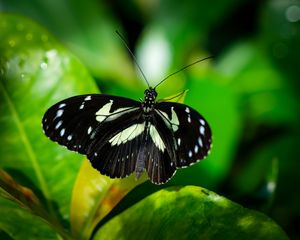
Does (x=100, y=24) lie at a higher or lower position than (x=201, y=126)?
higher

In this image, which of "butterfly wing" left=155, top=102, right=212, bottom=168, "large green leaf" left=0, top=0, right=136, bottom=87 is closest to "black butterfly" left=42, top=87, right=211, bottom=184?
"butterfly wing" left=155, top=102, right=212, bottom=168

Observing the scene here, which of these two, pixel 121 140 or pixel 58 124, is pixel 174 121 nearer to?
pixel 121 140

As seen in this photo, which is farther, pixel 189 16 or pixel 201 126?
pixel 189 16

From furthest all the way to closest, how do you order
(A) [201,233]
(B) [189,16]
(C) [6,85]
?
(B) [189,16] → (C) [6,85] → (A) [201,233]

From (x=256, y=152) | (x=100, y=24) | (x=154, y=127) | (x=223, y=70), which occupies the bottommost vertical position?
(x=256, y=152)

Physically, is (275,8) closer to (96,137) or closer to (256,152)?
(256,152)

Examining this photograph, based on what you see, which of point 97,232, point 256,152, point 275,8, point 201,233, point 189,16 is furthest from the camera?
point 189,16

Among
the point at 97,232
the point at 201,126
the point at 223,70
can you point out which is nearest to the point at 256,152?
the point at 223,70

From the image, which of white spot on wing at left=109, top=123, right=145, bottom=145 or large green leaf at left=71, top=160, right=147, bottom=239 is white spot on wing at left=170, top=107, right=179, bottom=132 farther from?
large green leaf at left=71, top=160, right=147, bottom=239

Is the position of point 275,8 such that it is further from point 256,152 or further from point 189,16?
point 256,152
